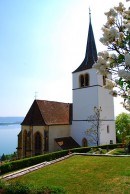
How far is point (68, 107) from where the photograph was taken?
3947 centimetres

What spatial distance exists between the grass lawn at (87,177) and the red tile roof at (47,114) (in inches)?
599

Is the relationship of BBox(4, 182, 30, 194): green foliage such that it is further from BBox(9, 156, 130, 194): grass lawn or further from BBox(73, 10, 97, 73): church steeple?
BBox(73, 10, 97, 73): church steeple

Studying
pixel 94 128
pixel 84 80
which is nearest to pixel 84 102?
pixel 84 80

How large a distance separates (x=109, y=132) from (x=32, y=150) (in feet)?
40.3

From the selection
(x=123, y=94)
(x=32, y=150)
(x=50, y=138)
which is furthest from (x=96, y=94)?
(x=123, y=94)

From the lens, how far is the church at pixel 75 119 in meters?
32.3

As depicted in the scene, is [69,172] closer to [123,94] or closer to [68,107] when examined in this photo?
[123,94]

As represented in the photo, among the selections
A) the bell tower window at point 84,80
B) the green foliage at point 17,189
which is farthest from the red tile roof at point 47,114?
the green foliage at point 17,189

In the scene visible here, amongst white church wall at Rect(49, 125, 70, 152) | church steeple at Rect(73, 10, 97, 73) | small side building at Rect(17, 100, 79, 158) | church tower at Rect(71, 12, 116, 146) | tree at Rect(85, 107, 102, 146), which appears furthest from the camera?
church steeple at Rect(73, 10, 97, 73)

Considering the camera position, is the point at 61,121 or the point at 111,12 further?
the point at 61,121

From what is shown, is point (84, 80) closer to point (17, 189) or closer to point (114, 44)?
point (17, 189)

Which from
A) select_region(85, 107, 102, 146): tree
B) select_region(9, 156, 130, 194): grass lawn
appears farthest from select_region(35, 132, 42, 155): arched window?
select_region(9, 156, 130, 194): grass lawn

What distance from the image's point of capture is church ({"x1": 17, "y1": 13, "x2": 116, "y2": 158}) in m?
32.3

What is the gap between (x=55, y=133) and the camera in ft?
108
